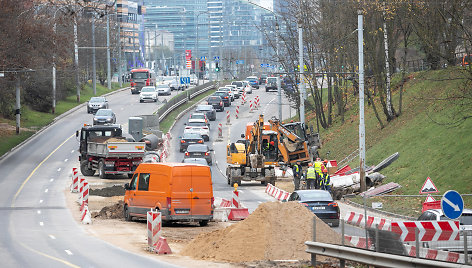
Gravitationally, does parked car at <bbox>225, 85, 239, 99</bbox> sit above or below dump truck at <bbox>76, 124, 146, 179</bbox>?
above

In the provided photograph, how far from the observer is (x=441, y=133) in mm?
37625

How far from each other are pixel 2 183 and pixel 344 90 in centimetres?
2959

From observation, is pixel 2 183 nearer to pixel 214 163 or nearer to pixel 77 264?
pixel 214 163

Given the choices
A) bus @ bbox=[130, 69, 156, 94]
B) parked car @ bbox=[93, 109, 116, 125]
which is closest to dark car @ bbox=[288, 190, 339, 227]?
parked car @ bbox=[93, 109, 116, 125]

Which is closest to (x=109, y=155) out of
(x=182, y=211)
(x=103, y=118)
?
(x=182, y=211)

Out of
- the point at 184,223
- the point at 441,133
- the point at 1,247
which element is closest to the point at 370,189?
the point at 441,133

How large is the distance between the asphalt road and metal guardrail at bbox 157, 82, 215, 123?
30.6 feet

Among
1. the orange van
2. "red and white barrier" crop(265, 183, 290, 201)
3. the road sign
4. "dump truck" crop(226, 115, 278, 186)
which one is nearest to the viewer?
the road sign

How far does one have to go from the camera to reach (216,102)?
283ft

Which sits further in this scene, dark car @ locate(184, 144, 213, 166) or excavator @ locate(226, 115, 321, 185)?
dark car @ locate(184, 144, 213, 166)

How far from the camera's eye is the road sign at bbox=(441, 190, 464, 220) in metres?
17.0

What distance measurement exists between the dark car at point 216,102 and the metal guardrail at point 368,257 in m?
68.8

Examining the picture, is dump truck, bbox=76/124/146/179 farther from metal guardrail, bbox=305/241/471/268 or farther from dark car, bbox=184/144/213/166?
metal guardrail, bbox=305/241/471/268

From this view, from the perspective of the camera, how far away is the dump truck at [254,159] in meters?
41.2
